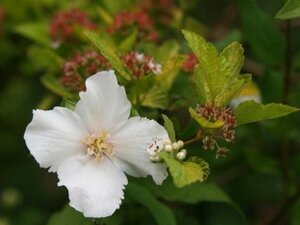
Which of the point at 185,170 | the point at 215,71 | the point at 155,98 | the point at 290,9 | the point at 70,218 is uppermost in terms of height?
the point at 290,9

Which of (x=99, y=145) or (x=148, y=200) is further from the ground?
(x=99, y=145)

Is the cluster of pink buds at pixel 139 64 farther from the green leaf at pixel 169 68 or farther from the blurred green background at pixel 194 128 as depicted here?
the blurred green background at pixel 194 128

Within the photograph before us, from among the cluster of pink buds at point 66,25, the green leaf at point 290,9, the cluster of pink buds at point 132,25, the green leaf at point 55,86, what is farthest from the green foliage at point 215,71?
the cluster of pink buds at point 66,25

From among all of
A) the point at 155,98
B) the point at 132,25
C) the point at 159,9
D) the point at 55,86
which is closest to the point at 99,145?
the point at 155,98

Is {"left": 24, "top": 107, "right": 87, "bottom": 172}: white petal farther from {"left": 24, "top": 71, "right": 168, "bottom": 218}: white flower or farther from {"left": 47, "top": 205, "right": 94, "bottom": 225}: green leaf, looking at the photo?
{"left": 47, "top": 205, "right": 94, "bottom": 225}: green leaf

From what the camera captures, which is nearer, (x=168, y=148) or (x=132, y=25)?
(x=168, y=148)

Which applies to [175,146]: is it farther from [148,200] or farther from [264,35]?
[264,35]

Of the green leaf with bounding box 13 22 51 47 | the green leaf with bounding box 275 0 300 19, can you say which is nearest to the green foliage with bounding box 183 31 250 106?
the green leaf with bounding box 275 0 300 19
